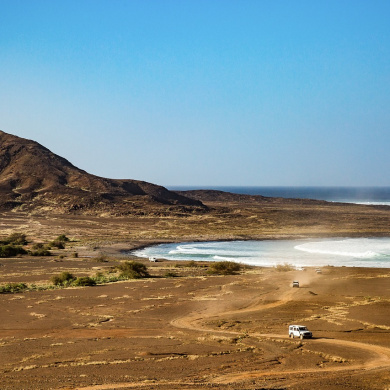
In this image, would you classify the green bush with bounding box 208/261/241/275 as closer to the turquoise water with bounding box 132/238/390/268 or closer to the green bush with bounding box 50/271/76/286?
the turquoise water with bounding box 132/238/390/268

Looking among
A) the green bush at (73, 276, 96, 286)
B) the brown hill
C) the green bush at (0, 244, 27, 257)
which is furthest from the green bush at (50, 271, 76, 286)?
the brown hill

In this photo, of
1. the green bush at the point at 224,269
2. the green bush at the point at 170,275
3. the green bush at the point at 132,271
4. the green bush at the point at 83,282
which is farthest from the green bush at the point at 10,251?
the green bush at the point at 224,269

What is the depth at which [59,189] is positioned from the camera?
145250 millimetres

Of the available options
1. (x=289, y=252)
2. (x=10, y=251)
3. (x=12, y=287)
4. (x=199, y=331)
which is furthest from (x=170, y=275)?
(x=289, y=252)

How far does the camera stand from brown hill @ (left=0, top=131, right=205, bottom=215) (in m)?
133

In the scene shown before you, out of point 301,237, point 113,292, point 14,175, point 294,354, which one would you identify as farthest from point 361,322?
point 14,175

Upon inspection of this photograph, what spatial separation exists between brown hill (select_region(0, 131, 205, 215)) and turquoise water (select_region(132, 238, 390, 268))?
2067 inches

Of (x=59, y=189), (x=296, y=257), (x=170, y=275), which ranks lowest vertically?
(x=296, y=257)

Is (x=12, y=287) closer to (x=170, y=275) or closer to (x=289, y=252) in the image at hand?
(x=170, y=275)

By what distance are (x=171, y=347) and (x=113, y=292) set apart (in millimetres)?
16311

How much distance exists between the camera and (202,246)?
8069 centimetres

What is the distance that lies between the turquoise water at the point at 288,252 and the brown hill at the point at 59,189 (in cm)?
5251

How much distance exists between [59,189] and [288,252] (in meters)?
91.9

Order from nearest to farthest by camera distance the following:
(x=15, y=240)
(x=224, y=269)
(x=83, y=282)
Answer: (x=83, y=282), (x=224, y=269), (x=15, y=240)
